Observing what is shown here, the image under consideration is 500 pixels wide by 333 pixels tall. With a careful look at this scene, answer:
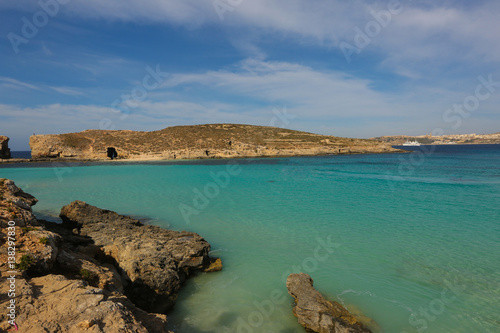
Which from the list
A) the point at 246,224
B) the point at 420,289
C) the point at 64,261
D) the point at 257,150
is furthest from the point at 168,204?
the point at 257,150

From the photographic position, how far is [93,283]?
605 centimetres

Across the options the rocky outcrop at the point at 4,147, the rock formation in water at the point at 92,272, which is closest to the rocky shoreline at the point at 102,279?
the rock formation in water at the point at 92,272

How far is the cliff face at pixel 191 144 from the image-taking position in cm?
7875

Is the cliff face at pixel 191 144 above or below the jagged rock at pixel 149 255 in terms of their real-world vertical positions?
above

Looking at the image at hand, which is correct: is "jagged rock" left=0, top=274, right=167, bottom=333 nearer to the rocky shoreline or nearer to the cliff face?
the rocky shoreline

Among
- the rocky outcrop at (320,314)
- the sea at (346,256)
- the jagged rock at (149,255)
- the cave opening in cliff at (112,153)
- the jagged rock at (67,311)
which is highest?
the cave opening in cliff at (112,153)

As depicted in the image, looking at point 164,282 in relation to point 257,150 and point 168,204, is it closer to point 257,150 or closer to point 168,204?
point 168,204

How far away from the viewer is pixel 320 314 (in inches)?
248

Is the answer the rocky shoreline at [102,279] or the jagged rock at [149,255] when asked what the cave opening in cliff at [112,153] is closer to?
the jagged rock at [149,255]

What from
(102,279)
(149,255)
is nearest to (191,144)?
(149,255)

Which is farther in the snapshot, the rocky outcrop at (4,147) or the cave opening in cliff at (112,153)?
the cave opening in cliff at (112,153)

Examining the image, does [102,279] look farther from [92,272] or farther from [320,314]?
[320,314]

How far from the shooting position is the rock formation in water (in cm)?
402

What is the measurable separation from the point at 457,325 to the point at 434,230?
8.05 metres
